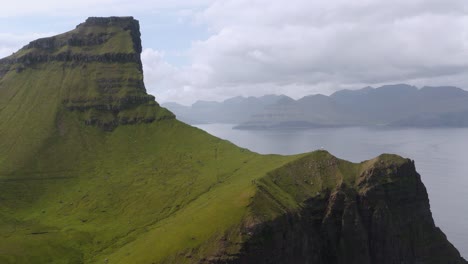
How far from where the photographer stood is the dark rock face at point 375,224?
148 metres

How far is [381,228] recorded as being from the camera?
501 ft

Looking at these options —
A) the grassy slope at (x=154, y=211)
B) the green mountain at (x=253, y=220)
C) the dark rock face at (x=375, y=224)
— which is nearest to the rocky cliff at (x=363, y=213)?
the dark rock face at (x=375, y=224)

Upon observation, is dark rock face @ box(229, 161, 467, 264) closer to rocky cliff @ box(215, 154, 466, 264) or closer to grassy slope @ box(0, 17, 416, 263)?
rocky cliff @ box(215, 154, 466, 264)

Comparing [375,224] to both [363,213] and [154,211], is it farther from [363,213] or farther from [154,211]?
[154,211]

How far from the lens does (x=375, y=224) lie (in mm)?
152875

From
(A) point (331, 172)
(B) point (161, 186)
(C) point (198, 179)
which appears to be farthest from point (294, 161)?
(B) point (161, 186)

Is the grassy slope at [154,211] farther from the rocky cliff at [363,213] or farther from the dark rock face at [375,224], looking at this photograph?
the dark rock face at [375,224]

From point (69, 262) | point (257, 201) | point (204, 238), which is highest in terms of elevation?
point (257, 201)

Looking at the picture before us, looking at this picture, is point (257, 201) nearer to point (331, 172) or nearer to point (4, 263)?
point (331, 172)

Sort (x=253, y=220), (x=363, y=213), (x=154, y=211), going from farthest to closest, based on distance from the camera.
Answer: (x=154, y=211), (x=363, y=213), (x=253, y=220)

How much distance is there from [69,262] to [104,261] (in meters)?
13.5

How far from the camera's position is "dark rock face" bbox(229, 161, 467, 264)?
148 metres

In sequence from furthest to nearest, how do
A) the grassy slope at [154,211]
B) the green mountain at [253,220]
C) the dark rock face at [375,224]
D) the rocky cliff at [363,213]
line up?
the dark rock face at [375,224], the rocky cliff at [363,213], the grassy slope at [154,211], the green mountain at [253,220]

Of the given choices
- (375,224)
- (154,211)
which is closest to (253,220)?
(375,224)
